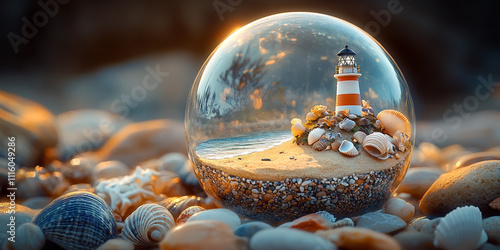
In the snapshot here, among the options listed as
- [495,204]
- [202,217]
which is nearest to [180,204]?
[202,217]

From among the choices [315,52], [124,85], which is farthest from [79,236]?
[124,85]

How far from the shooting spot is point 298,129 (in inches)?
119

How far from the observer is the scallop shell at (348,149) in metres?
2.81

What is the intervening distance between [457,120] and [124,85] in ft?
41.9

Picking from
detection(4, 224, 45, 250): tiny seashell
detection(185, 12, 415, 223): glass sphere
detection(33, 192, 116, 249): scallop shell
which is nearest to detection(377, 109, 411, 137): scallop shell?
detection(185, 12, 415, 223): glass sphere

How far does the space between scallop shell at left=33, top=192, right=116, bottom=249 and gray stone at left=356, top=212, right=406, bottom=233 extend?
1.88 meters

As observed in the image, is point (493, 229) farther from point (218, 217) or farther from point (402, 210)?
point (218, 217)

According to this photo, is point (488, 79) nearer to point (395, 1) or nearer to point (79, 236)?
point (395, 1)

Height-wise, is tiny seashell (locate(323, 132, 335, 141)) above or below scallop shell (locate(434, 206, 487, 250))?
above

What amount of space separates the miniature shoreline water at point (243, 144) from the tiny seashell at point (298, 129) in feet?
0.22

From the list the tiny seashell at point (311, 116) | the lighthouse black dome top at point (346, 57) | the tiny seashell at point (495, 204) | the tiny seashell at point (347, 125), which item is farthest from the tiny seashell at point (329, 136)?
the tiny seashell at point (495, 204)

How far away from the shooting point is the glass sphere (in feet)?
9.27

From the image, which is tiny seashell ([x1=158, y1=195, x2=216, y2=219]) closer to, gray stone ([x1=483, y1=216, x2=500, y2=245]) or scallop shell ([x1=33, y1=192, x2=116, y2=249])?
scallop shell ([x1=33, y1=192, x2=116, y2=249])

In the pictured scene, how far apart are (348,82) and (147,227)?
6.31 ft
